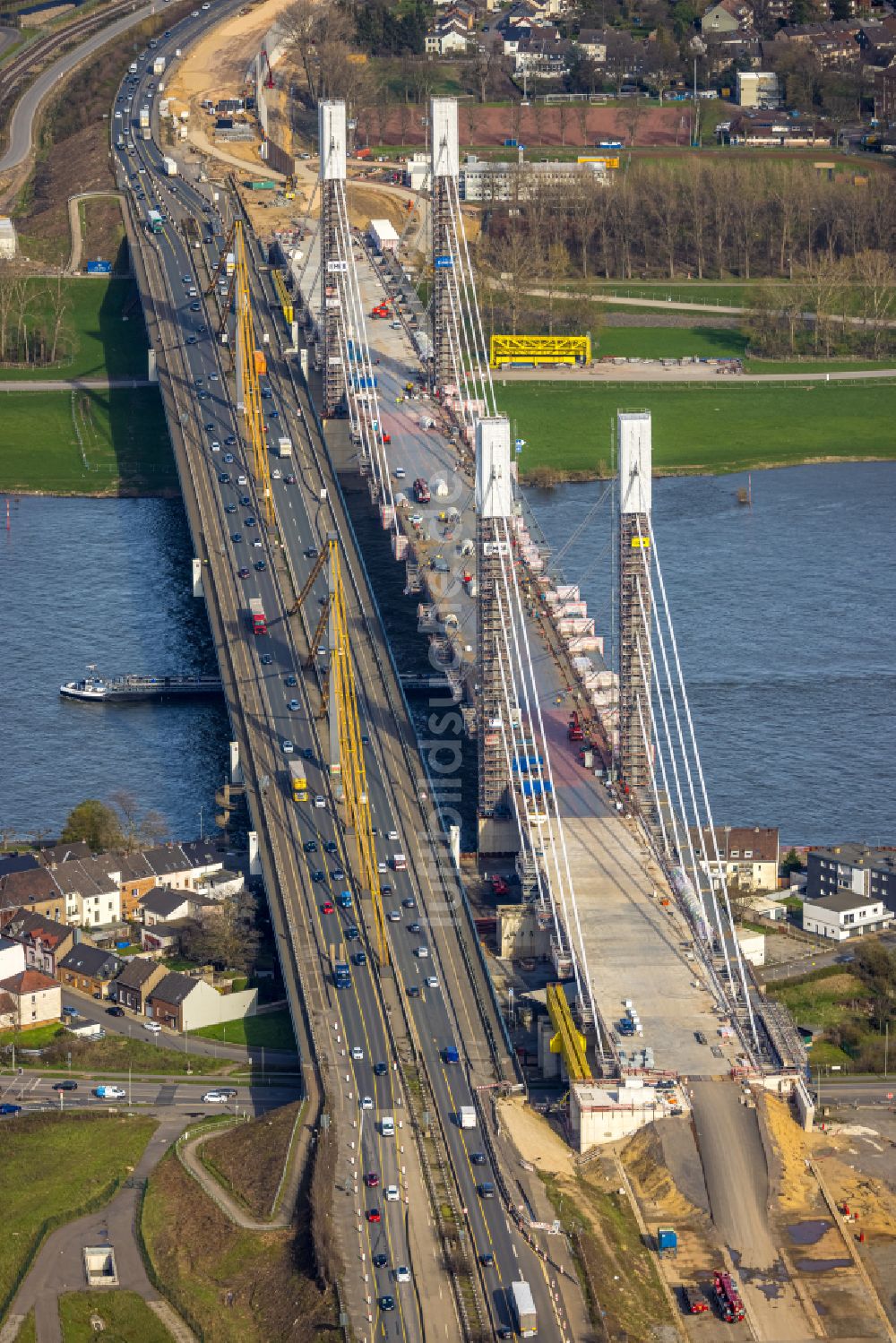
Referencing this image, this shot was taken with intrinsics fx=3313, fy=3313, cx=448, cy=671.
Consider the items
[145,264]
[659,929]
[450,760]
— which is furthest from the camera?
[145,264]

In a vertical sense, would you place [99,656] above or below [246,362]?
below

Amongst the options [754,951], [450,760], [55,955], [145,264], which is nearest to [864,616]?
[450,760]

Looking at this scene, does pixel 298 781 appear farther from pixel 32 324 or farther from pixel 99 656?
pixel 32 324

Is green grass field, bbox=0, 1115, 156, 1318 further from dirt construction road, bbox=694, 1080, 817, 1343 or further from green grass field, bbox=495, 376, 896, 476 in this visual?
green grass field, bbox=495, 376, 896, 476

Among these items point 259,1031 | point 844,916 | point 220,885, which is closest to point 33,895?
point 220,885

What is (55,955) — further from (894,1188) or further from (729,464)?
(729,464)

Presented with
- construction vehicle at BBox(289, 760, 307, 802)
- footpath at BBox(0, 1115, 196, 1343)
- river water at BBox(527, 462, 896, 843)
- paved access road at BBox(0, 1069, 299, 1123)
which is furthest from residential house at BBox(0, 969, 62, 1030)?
river water at BBox(527, 462, 896, 843)

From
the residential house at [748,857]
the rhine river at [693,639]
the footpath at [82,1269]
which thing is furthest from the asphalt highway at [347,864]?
the residential house at [748,857]
